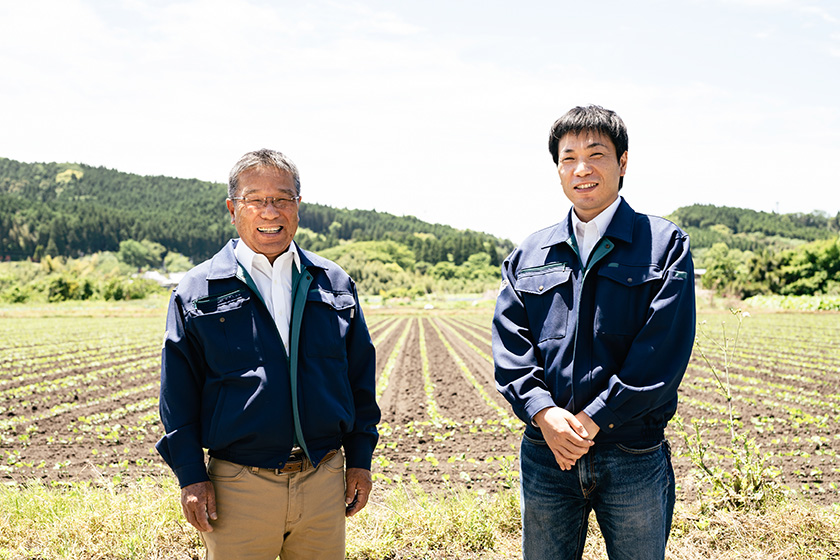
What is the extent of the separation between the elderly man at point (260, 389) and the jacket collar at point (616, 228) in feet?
2.84

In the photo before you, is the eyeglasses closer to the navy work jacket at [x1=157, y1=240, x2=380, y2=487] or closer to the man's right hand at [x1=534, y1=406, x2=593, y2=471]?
the navy work jacket at [x1=157, y1=240, x2=380, y2=487]

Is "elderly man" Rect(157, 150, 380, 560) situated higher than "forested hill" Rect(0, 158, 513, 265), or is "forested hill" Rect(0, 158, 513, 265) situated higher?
"forested hill" Rect(0, 158, 513, 265)

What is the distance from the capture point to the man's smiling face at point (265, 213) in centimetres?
208

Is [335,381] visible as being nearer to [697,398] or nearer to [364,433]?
[364,433]

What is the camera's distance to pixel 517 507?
11.3 feet

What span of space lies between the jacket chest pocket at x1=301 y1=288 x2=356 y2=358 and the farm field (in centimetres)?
195

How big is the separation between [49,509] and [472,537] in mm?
2509

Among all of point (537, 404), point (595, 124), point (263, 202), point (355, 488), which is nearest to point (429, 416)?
point (355, 488)

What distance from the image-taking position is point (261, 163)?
82.7 inches

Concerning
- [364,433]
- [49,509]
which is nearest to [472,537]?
[364,433]

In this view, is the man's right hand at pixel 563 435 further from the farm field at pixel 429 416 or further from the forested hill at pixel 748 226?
the forested hill at pixel 748 226

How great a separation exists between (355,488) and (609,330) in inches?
44.9

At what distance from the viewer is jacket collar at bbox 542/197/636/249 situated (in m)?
2.03

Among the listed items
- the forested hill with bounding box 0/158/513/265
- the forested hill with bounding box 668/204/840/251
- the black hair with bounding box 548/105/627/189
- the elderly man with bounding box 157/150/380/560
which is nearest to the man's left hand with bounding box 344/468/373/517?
the elderly man with bounding box 157/150/380/560
